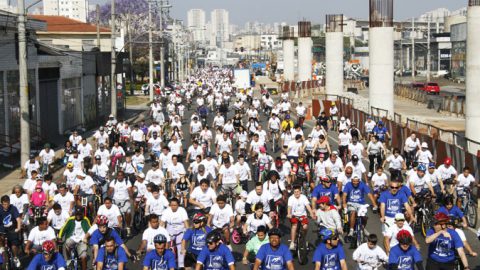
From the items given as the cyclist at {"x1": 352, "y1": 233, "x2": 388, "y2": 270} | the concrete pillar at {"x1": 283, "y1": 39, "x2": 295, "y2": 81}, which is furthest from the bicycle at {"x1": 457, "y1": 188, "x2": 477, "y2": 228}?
the concrete pillar at {"x1": 283, "y1": 39, "x2": 295, "y2": 81}

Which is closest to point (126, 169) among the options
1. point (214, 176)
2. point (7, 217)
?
point (214, 176)

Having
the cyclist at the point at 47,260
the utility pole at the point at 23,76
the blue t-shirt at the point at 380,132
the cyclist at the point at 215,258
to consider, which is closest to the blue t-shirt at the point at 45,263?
the cyclist at the point at 47,260

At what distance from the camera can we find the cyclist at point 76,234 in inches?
538

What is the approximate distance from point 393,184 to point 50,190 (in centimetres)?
747

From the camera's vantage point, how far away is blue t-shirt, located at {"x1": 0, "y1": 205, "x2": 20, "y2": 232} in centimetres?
1486

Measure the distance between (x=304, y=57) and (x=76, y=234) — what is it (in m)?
75.7

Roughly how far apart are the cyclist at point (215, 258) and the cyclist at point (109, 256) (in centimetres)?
126

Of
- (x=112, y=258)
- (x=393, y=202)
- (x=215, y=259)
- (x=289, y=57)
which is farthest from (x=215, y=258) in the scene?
(x=289, y=57)

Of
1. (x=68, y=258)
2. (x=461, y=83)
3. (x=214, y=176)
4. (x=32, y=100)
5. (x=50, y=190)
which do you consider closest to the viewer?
(x=68, y=258)

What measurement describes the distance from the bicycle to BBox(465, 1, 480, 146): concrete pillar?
1478 cm

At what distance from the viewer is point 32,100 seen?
1529 inches

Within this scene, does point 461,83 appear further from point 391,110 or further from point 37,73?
point 37,73

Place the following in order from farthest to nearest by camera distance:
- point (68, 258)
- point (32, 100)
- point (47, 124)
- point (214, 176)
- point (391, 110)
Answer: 1. point (391, 110)
2. point (47, 124)
3. point (32, 100)
4. point (214, 176)
5. point (68, 258)

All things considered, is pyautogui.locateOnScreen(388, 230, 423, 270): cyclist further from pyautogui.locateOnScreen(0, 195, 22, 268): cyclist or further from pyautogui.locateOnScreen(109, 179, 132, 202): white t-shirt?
pyautogui.locateOnScreen(109, 179, 132, 202): white t-shirt
